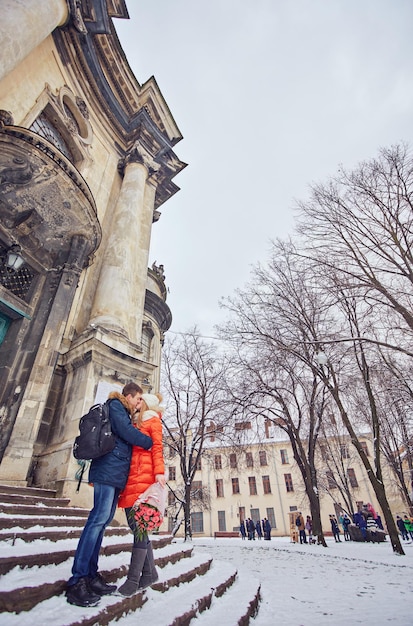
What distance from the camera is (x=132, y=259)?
1010 cm

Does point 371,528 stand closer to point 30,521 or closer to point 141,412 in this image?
point 30,521

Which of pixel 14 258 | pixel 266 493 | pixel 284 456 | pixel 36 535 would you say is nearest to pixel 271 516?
pixel 266 493

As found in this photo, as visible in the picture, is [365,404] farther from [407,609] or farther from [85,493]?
[85,493]

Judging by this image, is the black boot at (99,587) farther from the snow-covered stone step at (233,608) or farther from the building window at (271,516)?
the building window at (271,516)

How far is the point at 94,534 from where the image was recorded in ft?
7.93

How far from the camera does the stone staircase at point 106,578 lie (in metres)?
2.07

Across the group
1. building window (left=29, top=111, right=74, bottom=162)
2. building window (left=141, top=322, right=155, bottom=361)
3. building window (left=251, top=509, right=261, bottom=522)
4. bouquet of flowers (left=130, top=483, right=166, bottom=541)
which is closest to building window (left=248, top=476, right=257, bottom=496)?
building window (left=251, top=509, right=261, bottom=522)

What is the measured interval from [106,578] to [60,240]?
7.45 m

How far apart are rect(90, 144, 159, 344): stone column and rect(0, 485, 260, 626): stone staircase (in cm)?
493

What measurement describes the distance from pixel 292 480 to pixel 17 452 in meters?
43.0

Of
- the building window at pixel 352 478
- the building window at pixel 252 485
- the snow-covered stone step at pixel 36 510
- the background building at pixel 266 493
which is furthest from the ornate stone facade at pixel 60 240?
the building window at pixel 352 478

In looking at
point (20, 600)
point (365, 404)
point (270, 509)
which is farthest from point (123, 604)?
point (270, 509)

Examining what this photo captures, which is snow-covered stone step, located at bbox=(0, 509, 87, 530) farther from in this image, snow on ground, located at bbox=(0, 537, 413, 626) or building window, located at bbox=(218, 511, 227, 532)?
building window, located at bbox=(218, 511, 227, 532)

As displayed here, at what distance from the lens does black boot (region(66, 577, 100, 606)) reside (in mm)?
2197
